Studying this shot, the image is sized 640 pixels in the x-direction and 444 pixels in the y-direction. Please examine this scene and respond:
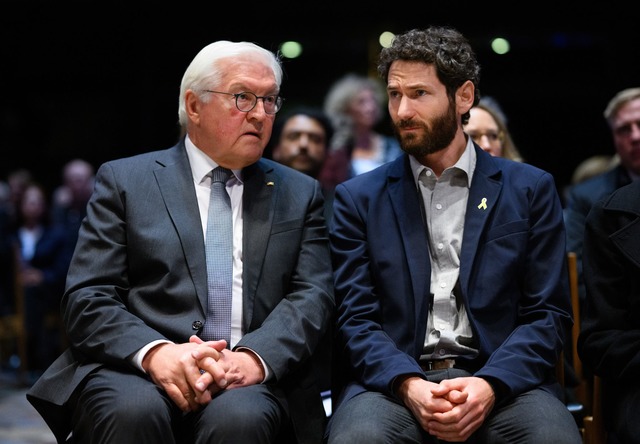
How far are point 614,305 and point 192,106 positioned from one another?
141 centimetres

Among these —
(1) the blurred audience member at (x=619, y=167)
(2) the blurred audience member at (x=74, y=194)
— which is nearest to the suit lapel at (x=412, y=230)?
(1) the blurred audience member at (x=619, y=167)

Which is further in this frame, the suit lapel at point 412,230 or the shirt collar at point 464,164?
the shirt collar at point 464,164

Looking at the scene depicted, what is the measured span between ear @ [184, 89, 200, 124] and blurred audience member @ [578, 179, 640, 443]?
1.23 meters

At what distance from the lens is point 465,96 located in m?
2.89

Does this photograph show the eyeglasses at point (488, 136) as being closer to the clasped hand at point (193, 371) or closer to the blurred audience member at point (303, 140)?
the blurred audience member at point (303, 140)

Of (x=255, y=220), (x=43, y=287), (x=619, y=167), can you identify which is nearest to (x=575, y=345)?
(x=619, y=167)

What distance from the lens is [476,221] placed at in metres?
2.70

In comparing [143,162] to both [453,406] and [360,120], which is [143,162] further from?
[360,120]

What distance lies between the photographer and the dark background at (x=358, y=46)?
769 cm

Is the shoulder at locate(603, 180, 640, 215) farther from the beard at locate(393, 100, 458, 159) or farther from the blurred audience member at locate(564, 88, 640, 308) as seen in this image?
the blurred audience member at locate(564, 88, 640, 308)

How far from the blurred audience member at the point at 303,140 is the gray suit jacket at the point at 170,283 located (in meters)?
1.55

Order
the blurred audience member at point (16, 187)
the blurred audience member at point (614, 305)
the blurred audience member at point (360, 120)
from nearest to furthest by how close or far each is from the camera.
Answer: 1. the blurred audience member at point (614, 305)
2. the blurred audience member at point (360, 120)
3. the blurred audience member at point (16, 187)

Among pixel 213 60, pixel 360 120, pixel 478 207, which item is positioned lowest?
pixel 360 120

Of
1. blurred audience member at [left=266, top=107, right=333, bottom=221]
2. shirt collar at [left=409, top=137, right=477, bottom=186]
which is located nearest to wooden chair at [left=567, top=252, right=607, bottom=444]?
shirt collar at [left=409, top=137, right=477, bottom=186]
